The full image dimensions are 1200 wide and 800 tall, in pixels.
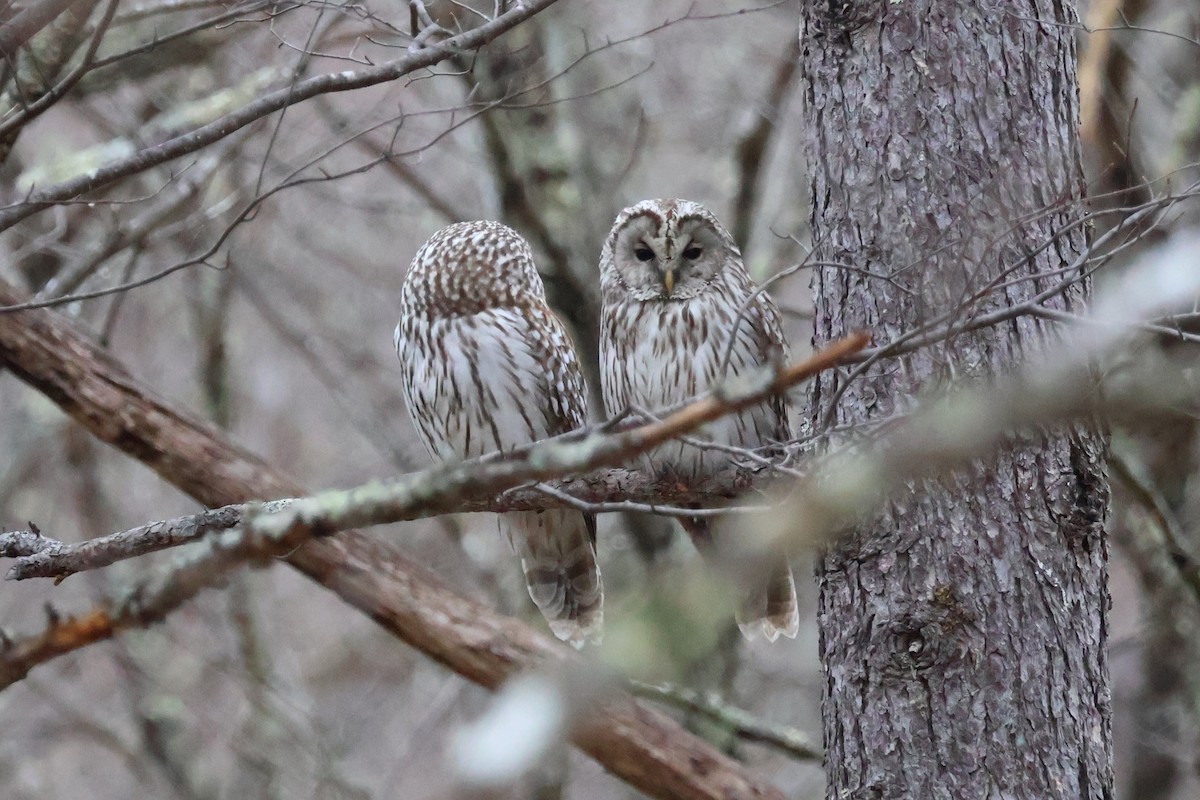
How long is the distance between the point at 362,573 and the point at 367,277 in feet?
14.6

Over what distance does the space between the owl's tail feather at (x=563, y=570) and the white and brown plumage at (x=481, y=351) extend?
0.50ft

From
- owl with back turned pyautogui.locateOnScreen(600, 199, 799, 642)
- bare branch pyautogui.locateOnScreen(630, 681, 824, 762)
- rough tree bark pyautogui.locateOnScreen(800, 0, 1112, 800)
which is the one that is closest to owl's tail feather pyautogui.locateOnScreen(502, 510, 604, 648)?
bare branch pyautogui.locateOnScreen(630, 681, 824, 762)

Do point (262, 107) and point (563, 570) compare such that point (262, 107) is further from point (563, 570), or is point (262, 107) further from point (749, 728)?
point (749, 728)

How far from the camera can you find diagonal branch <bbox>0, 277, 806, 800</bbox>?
4.79 meters

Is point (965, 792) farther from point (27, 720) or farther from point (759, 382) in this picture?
point (27, 720)

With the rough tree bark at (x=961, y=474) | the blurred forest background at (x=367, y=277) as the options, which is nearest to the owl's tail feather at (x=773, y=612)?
the blurred forest background at (x=367, y=277)

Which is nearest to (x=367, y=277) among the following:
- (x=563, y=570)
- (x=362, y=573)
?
(x=563, y=570)

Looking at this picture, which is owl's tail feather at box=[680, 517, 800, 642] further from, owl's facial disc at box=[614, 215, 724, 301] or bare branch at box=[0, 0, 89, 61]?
bare branch at box=[0, 0, 89, 61]

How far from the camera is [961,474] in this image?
10.8 ft

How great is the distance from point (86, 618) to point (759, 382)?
3.36 ft

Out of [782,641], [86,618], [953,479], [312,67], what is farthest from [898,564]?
[782,641]

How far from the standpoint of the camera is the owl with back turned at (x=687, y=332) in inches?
188

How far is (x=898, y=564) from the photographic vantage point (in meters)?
3.37

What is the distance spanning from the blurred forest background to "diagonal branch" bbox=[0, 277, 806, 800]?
0.30 metres
